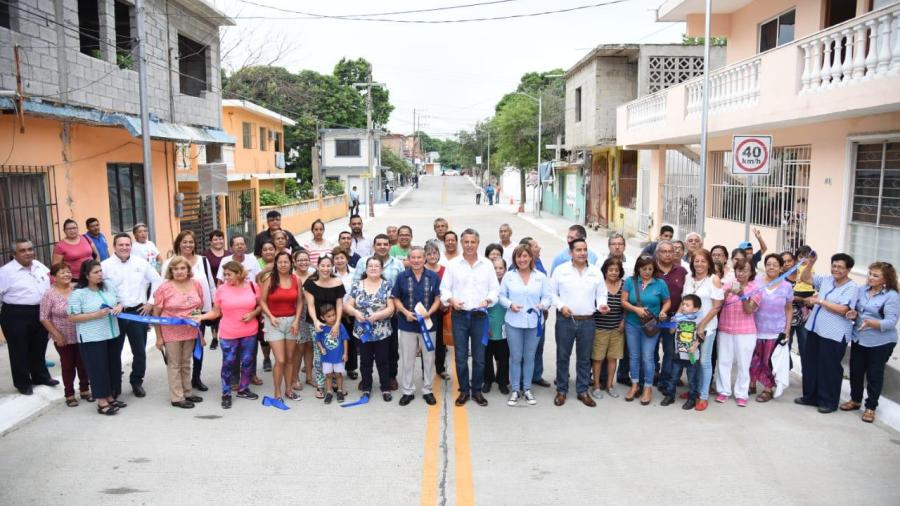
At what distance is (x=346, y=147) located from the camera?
53219 mm

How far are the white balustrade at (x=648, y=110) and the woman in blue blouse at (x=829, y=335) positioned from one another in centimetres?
1131

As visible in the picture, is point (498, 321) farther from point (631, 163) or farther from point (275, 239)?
point (631, 163)

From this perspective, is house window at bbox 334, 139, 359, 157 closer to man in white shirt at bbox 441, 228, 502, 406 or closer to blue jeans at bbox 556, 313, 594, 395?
man in white shirt at bbox 441, 228, 502, 406

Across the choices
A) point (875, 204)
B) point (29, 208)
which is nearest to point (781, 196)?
point (875, 204)

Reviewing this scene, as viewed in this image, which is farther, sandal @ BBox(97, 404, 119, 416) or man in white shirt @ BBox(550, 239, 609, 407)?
man in white shirt @ BBox(550, 239, 609, 407)

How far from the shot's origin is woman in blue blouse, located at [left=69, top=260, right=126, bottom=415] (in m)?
6.47

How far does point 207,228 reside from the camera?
64.5 ft

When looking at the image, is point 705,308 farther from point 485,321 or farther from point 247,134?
point 247,134

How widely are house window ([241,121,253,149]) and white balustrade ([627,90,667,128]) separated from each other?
1444 centimetres

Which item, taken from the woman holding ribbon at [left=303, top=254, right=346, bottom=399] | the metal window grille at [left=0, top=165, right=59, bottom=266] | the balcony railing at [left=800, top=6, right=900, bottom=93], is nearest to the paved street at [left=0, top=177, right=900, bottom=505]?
the woman holding ribbon at [left=303, top=254, right=346, bottom=399]

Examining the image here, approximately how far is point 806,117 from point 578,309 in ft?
22.1

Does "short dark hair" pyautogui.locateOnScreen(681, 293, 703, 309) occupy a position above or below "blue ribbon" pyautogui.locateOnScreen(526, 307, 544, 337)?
above

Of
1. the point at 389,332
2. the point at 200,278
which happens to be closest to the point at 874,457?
the point at 389,332

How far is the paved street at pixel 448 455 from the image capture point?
4.95 meters
